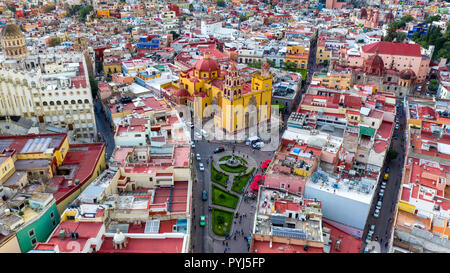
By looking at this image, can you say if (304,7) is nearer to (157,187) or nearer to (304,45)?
(304,45)

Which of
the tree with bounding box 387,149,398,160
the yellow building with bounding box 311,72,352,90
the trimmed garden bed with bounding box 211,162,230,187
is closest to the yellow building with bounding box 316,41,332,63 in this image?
the yellow building with bounding box 311,72,352,90

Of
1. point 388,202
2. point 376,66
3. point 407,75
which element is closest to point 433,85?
point 407,75

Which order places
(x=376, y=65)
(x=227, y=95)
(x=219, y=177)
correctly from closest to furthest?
1. (x=219, y=177)
2. (x=227, y=95)
3. (x=376, y=65)

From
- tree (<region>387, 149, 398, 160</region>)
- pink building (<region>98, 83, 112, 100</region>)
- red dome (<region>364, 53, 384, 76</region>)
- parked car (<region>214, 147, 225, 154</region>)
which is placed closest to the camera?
tree (<region>387, 149, 398, 160</region>)

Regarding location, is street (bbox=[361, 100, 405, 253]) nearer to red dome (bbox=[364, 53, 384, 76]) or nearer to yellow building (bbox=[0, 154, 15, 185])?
red dome (bbox=[364, 53, 384, 76])

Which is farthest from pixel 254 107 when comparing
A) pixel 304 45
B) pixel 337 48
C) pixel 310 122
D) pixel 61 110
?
pixel 337 48

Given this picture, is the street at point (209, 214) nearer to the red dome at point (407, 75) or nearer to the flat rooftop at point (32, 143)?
the flat rooftop at point (32, 143)

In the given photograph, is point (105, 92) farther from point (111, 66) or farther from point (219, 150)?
point (219, 150)
